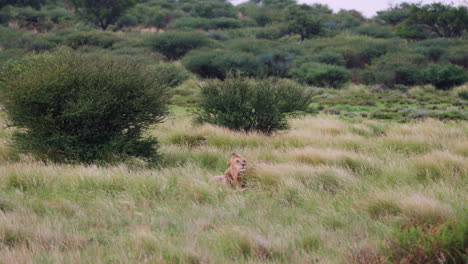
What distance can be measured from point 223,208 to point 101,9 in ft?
200

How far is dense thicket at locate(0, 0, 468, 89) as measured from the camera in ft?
121

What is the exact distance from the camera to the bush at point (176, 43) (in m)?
48.2

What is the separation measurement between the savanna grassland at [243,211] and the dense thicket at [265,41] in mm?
15955

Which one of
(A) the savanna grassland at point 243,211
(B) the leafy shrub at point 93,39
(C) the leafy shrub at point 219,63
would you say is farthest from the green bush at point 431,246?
(B) the leafy shrub at point 93,39

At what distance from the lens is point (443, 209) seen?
188 inches

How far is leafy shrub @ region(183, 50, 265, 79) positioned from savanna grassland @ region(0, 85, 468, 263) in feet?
95.7

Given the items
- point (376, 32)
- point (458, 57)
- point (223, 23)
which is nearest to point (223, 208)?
point (458, 57)

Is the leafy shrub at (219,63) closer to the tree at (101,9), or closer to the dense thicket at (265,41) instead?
the dense thicket at (265,41)

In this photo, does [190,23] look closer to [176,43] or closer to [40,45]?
[176,43]

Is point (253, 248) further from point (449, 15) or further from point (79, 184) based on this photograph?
point (449, 15)

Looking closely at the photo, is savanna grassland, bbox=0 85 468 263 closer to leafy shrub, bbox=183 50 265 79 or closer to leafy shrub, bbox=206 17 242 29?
leafy shrub, bbox=183 50 265 79

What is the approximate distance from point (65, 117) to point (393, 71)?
1191 inches

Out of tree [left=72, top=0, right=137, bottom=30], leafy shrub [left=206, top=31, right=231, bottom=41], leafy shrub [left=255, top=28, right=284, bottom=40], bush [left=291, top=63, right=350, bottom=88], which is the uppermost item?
tree [left=72, top=0, right=137, bottom=30]

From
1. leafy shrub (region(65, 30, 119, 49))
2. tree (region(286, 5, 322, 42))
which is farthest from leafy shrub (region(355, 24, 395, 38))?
leafy shrub (region(65, 30, 119, 49))
